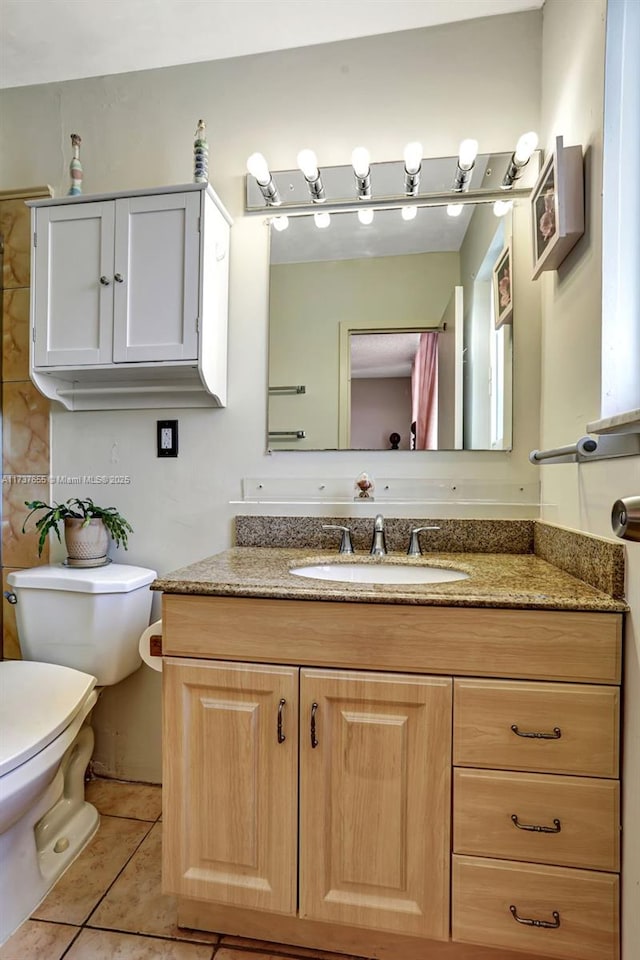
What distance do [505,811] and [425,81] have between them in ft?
6.50

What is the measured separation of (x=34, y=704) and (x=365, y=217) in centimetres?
169

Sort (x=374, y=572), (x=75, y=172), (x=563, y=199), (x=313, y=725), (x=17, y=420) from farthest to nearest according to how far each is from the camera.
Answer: (x=17, y=420), (x=75, y=172), (x=374, y=572), (x=563, y=199), (x=313, y=725)

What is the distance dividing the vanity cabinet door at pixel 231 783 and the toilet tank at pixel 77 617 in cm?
51

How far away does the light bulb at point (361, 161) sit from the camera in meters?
1.45

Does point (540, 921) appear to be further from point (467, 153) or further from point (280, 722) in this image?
point (467, 153)

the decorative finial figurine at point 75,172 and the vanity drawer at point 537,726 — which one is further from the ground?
the decorative finial figurine at point 75,172

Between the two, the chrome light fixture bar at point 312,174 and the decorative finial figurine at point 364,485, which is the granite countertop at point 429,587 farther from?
the chrome light fixture bar at point 312,174

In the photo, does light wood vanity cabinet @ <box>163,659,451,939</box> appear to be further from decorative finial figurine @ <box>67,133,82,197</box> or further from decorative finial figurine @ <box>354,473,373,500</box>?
decorative finial figurine @ <box>67,133,82,197</box>

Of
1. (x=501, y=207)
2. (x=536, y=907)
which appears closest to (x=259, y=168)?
(x=501, y=207)

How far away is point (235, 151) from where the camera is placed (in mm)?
1632

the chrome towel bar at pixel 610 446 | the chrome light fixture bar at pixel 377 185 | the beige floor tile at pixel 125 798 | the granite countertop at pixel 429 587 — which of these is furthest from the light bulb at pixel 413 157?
Answer: the beige floor tile at pixel 125 798

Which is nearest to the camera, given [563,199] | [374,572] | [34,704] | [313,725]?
[313,725]

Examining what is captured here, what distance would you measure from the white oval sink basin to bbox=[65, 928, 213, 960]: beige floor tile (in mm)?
871

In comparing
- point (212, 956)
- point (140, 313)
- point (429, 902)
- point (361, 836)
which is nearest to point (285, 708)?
point (361, 836)
